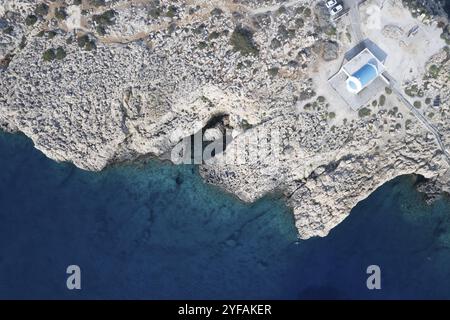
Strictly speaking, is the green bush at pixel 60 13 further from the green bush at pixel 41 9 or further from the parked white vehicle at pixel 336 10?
the parked white vehicle at pixel 336 10

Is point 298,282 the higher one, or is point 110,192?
point 110,192

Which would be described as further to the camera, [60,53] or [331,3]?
[60,53]

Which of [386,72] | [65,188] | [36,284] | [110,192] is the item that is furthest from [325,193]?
[36,284]

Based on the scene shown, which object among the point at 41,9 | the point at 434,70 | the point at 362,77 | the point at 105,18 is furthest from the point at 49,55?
the point at 434,70

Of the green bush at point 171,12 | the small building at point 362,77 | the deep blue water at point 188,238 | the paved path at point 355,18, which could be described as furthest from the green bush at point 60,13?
the small building at point 362,77

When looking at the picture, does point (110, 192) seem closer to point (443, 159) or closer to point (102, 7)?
point (102, 7)

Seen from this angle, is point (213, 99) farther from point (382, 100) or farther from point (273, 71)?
point (382, 100)
